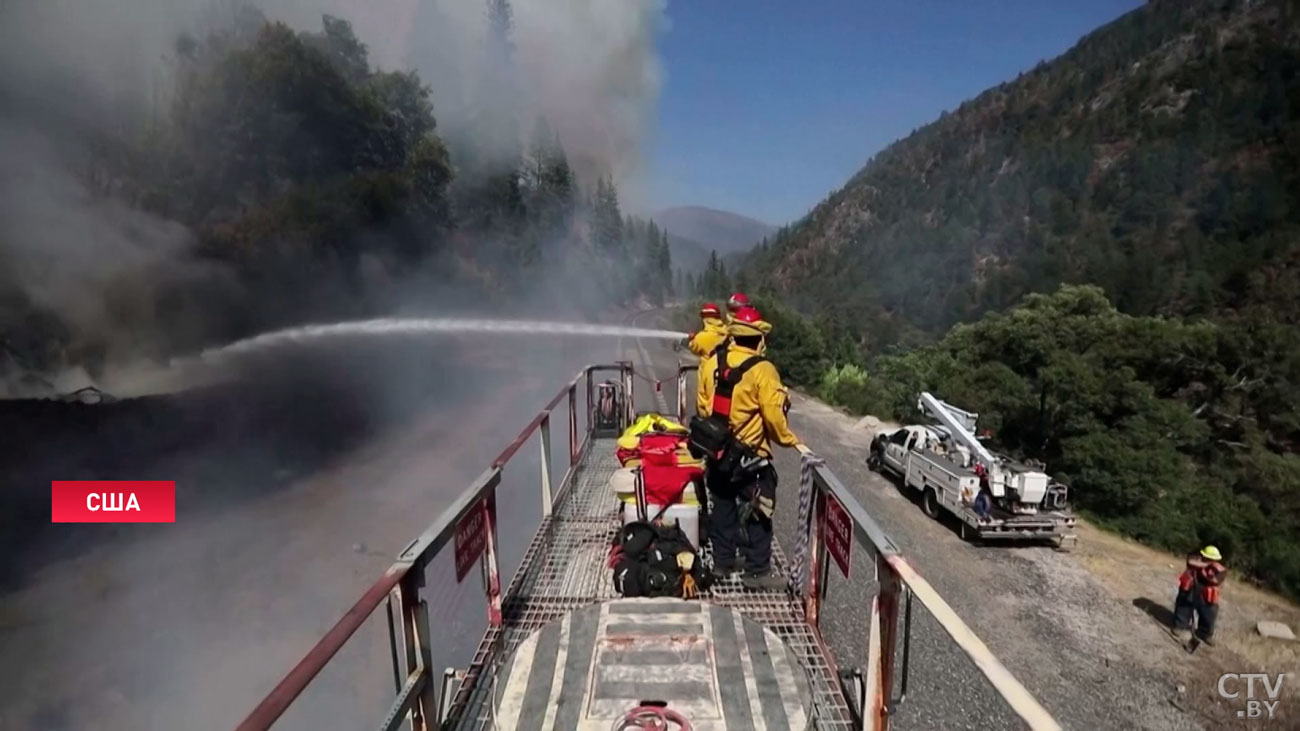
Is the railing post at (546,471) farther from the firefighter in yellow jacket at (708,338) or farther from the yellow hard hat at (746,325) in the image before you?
the yellow hard hat at (746,325)

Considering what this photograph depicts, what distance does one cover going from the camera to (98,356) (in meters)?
19.2

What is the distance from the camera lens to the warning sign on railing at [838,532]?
3.55m

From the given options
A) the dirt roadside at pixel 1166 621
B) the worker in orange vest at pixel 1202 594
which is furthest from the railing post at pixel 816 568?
the worker in orange vest at pixel 1202 594

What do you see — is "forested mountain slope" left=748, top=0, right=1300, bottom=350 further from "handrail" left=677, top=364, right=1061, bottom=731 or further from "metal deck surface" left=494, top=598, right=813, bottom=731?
"metal deck surface" left=494, top=598, right=813, bottom=731

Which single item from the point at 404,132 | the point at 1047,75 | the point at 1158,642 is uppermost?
the point at 1047,75

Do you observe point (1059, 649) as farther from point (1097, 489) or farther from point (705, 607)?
point (1097, 489)

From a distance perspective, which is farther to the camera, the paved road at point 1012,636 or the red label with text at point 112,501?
the red label with text at point 112,501

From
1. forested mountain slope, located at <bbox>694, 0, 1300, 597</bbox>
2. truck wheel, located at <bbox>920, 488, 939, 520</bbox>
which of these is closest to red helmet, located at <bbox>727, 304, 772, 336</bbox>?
truck wheel, located at <bbox>920, 488, 939, 520</bbox>

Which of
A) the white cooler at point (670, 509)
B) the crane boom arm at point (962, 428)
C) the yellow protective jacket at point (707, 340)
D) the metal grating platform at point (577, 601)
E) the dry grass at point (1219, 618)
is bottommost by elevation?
the dry grass at point (1219, 618)

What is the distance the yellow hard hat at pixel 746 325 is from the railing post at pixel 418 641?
2.62 metres

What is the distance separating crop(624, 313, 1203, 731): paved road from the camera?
900 cm

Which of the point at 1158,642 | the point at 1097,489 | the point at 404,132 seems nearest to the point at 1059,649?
the point at 1158,642

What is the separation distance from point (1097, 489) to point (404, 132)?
4129 centimetres

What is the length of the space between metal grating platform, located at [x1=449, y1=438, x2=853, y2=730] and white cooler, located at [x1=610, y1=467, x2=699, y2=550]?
18.3 inches
